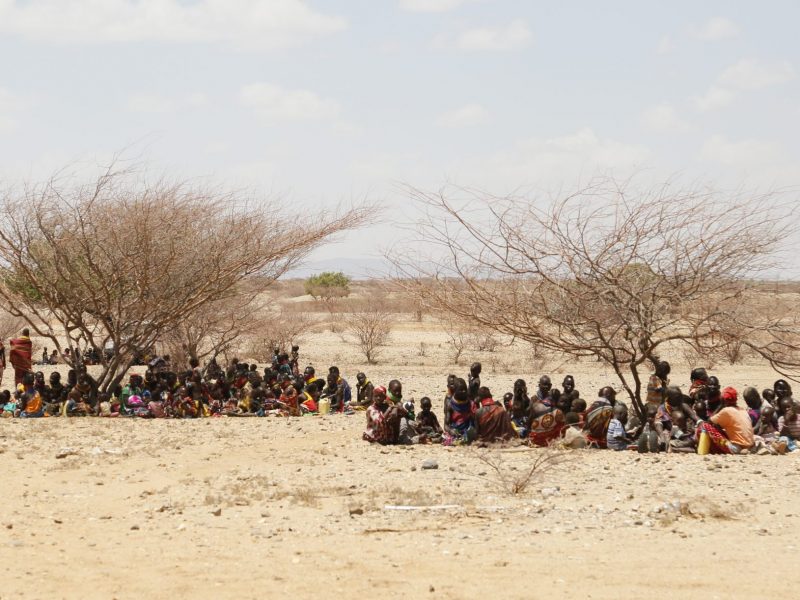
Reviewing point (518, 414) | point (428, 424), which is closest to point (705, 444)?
point (518, 414)

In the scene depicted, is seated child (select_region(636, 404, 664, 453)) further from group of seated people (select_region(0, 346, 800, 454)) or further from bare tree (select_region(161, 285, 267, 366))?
bare tree (select_region(161, 285, 267, 366))

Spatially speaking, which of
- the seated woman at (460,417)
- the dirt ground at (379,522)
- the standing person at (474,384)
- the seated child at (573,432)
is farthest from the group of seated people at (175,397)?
the seated child at (573,432)

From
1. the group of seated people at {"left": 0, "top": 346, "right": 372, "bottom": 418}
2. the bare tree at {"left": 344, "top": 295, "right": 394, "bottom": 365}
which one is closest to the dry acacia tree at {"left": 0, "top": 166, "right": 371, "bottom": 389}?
the group of seated people at {"left": 0, "top": 346, "right": 372, "bottom": 418}

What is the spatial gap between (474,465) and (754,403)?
13.1 ft

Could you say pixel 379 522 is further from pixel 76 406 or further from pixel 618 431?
pixel 76 406

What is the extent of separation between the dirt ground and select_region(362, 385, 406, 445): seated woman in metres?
0.30

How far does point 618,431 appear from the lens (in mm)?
12984

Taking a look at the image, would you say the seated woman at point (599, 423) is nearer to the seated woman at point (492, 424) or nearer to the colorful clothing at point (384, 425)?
the seated woman at point (492, 424)

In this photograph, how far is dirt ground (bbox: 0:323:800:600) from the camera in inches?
290

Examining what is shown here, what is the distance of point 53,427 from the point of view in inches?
617

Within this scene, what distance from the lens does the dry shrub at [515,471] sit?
10250 mm

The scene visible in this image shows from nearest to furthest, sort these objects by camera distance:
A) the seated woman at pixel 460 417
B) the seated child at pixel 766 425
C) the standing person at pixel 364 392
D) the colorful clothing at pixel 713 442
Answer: the colorful clothing at pixel 713 442 → the seated child at pixel 766 425 → the seated woman at pixel 460 417 → the standing person at pixel 364 392

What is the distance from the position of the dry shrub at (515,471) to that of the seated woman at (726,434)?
1680mm

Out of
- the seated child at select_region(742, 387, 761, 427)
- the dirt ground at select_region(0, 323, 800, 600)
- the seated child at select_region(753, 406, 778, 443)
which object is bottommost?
the dirt ground at select_region(0, 323, 800, 600)
